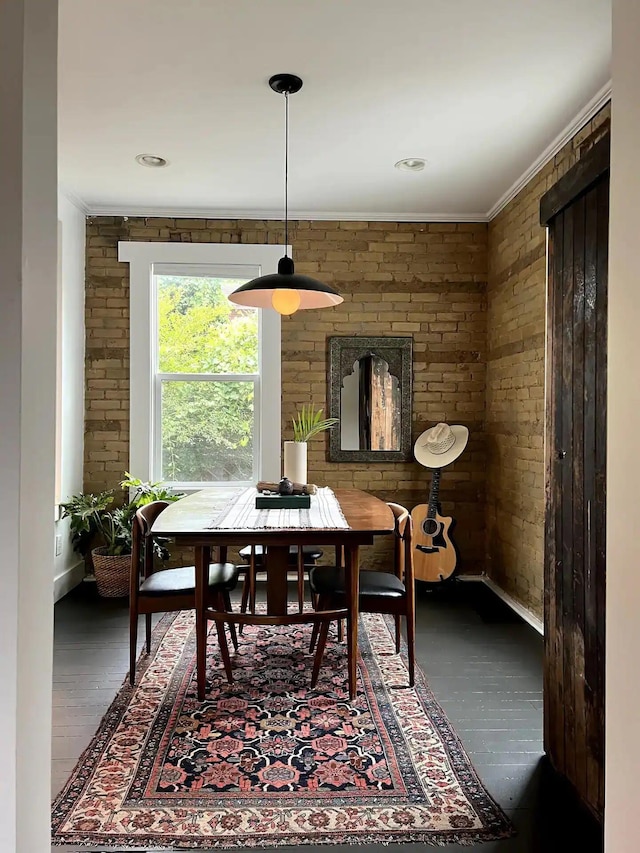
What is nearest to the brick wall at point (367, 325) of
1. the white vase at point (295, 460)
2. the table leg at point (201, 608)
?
the white vase at point (295, 460)

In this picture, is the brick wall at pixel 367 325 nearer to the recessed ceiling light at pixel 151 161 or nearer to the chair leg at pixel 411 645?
the recessed ceiling light at pixel 151 161

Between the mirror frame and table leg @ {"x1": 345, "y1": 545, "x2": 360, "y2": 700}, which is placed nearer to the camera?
table leg @ {"x1": 345, "y1": 545, "x2": 360, "y2": 700}

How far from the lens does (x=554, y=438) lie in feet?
7.30

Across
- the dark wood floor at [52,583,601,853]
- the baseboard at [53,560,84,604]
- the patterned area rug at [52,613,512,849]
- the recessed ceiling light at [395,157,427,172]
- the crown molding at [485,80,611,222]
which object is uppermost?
the recessed ceiling light at [395,157,427,172]

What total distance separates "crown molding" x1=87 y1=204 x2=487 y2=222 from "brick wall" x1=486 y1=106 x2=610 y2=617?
1.28 ft

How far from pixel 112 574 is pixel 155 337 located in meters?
1.85

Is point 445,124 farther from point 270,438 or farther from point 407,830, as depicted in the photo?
point 407,830

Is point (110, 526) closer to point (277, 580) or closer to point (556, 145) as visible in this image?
point (277, 580)

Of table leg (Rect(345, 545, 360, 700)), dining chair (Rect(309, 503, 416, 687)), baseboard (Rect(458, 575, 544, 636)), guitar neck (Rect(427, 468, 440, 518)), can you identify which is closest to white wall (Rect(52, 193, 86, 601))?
dining chair (Rect(309, 503, 416, 687))

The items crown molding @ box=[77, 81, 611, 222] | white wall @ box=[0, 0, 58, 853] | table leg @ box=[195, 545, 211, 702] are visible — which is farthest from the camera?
crown molding @ box=[77, 81, 611, 222]

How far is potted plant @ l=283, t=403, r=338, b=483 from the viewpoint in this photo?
367 centimetres

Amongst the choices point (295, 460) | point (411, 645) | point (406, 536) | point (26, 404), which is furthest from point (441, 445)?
point (26, 404)

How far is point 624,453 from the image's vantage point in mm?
1310

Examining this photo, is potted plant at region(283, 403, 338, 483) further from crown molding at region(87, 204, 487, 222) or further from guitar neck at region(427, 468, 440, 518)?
crown molding at region(87, 204, 487, 222)
